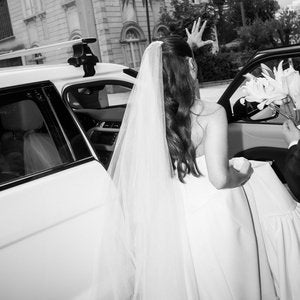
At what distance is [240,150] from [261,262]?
1763 millimetres

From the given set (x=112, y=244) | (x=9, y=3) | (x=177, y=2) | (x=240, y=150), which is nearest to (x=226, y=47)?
(x=177, y=2)

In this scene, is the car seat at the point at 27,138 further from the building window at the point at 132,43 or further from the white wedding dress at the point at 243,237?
the building window at the point at 132,43

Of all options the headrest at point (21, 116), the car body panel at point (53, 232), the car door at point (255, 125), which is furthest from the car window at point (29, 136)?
the car door at point (255, 125)

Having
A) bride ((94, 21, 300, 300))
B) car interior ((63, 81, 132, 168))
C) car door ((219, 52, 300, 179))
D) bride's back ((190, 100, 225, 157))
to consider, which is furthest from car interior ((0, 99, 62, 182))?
car door ((219, 52, 300, 179))

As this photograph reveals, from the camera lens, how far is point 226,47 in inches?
1216

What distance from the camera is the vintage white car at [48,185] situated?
1.71m

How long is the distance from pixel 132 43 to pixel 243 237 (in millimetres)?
26903

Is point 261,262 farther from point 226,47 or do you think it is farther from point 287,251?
point 226,47

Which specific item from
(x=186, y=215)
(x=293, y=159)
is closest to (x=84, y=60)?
(x=186, y=215)

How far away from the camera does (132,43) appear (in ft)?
90.1

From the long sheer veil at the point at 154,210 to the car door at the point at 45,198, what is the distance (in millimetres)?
213

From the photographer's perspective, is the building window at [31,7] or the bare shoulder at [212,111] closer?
the bare shoulder at [212,111]

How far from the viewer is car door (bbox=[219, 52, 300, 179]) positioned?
3.25 meters

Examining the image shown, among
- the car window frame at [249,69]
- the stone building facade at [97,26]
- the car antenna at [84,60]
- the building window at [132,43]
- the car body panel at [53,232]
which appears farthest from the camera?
the building window at [132,43]
